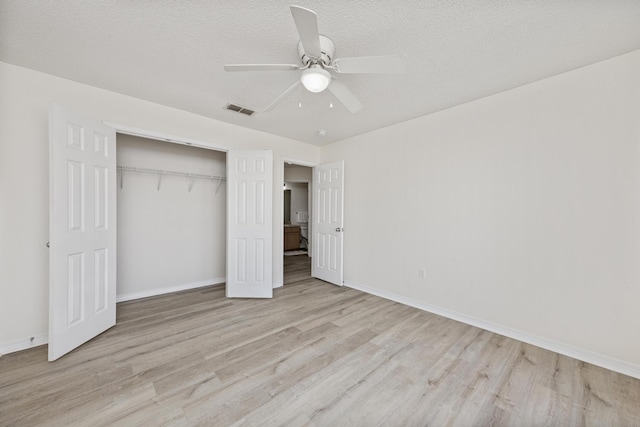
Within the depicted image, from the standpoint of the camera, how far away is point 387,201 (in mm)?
3643

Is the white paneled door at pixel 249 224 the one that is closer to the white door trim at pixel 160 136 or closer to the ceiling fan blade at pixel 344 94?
the white door trim at pixel 160 136

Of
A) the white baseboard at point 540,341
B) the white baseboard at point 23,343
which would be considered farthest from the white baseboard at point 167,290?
the white baseboard at point 540,341

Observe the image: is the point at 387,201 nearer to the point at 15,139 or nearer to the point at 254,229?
the point at 254,229

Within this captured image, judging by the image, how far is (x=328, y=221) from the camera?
4.44 meters

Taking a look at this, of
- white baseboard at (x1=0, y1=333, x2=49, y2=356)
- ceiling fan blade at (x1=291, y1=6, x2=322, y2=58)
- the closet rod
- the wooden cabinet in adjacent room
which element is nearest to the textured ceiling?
ceiling fan blade at (x1=291, y1=6, x2=322, y2=58)

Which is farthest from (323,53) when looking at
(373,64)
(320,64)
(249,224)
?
(249,224)

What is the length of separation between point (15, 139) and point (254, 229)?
246 centimetres

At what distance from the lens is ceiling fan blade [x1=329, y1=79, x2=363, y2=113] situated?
1862mm

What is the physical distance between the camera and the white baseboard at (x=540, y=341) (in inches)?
77.7

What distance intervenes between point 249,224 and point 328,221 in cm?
145

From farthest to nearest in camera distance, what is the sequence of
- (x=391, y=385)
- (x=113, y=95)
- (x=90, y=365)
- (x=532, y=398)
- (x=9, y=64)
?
(x=113, y=95), (x=9, y=64), (x=90, y=365), (x=391, y=385), (x=532, y=398)

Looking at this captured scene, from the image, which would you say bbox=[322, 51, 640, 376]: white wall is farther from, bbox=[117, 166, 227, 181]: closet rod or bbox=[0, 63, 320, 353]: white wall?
bbox=[0, 63, 320, 353]: white wall

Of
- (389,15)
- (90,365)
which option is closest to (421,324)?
(389,15)

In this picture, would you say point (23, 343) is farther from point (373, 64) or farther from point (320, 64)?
point (373, 64)
